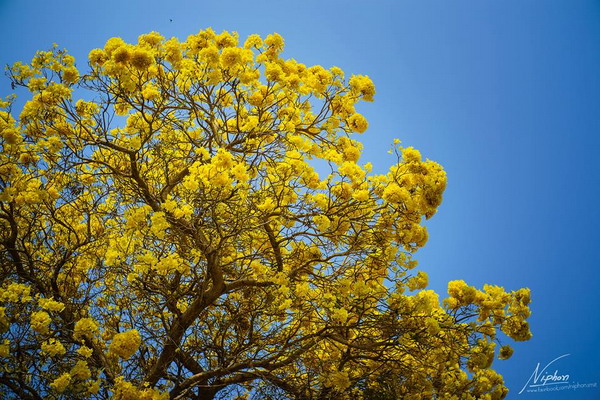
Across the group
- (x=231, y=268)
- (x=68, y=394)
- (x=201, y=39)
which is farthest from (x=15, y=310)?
(x=201, y=39)

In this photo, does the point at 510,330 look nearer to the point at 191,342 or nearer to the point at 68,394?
the point at 191,342

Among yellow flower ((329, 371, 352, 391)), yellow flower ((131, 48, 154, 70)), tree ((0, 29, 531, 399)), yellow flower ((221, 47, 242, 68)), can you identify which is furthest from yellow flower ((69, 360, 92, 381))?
yellow flower ((221, 47, 242, 68))

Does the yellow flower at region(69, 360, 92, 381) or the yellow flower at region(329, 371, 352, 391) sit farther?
the yellow flower at region(329, 371, 352, 391)

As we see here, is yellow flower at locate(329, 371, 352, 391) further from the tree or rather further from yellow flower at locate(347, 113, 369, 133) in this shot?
yellow flower at locate(347, 113, 369, 133)

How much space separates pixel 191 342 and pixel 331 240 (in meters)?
2.35

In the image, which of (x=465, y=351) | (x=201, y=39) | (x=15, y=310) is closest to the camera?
(x=15, y=310)

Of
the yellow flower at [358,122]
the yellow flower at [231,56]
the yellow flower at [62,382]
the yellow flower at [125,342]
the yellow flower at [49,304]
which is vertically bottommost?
the yellow flower at [62,382]

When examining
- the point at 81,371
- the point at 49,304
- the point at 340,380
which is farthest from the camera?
the point at 340,380

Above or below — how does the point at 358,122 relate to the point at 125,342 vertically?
above

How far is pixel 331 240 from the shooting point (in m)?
4.89

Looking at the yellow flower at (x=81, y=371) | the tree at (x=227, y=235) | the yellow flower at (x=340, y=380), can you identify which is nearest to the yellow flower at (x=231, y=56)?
the tree at (x=227, y=235)

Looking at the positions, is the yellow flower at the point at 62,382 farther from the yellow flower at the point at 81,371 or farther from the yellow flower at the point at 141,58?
the yellow flower at the point at 141,58

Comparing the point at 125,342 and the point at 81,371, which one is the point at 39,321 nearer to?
the point at 81,371

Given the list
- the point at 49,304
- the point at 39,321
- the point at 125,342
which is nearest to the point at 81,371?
the point at 125,342
